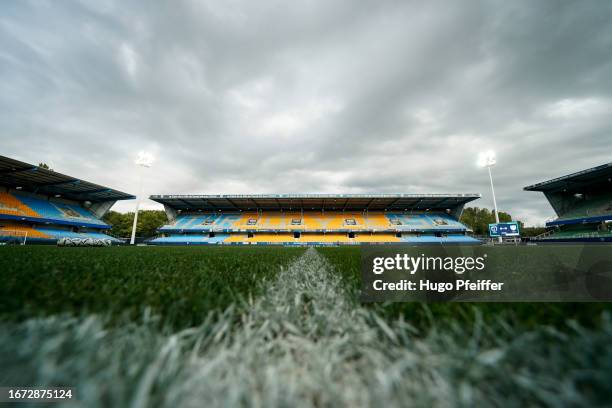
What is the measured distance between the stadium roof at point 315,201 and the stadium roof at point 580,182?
6170 millimetres

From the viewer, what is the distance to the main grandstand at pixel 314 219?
→ 95.0 ft

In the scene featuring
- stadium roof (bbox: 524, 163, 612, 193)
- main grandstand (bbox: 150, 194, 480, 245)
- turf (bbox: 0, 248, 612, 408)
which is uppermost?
stadium roof (bbox: 524, 163, 612, 193)

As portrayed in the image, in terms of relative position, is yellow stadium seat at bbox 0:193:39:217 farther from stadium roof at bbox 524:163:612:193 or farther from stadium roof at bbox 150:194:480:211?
stadium roof at bbox 524:163:612:193

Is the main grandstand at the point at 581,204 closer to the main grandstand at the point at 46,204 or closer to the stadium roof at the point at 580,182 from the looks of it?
the stadium roof at the point at 580,182

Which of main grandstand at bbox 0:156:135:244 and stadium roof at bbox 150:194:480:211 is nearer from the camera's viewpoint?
main grandstand at bbox 0:156:135:244

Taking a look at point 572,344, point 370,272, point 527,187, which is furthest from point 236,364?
point 527,187

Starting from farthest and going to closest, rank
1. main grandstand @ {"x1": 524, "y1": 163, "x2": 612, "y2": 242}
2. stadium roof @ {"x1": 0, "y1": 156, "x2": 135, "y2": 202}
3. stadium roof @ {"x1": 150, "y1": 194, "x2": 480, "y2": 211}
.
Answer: stadium roof @ {"x1": 150, "y1": 194, "x2": 480, "y2": 211} → main grandstand @ {"x1": 524, "y1": 163, "x2": 612, "y2": 242} → stadium roof @ {"x1": 0, "y1": 156, "x2": 135, "y2": 202}

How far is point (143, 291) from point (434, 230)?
1297 inches

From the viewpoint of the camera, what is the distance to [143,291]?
1.54 m

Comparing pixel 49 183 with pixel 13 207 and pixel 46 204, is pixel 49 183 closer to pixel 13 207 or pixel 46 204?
pixel 13 207

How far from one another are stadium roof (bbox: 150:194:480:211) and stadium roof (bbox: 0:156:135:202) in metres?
5.02

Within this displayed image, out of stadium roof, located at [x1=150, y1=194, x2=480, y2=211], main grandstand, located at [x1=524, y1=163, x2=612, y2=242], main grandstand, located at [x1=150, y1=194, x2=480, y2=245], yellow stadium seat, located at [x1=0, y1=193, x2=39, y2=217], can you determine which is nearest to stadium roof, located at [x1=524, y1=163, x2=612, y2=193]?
main grandstand, located at [x1=524, y1=163, x2=612, y2=242]

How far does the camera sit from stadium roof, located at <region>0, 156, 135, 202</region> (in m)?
17.1

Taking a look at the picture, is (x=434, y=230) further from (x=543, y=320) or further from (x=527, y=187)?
(x=543, y=320)
